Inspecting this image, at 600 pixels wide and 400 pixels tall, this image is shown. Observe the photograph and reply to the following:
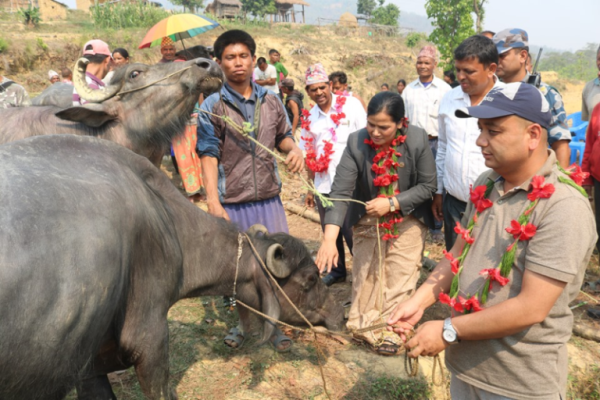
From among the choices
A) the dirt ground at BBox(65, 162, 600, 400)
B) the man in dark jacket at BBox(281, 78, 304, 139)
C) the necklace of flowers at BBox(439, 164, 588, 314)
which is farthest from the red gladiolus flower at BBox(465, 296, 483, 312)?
the man in dark jacket at BBox(281, 78, 304, 139)

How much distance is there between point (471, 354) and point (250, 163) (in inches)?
94.9

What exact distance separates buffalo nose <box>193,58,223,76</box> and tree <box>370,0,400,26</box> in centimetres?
6597

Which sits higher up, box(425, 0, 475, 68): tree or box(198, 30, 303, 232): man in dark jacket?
box(425, 0, 475, 68): tree

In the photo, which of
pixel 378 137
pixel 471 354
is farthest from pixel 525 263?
pixel 378 137

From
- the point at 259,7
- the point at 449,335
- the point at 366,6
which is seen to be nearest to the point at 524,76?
the point at 449,335

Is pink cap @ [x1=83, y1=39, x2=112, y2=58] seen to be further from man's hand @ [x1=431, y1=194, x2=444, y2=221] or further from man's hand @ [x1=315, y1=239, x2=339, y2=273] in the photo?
man's hand @ [x1=431, y1=194, x2=444, y2=221]

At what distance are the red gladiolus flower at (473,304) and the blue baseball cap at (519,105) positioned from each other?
30.3 inches

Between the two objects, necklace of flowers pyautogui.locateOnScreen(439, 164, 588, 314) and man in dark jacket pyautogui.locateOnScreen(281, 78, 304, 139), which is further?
man in dark jacket pyautogui.locateOnScreen(281, 78, 304, 139)

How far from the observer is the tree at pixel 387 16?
214 feet

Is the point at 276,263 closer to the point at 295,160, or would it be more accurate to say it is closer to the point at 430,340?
the point at 295,160

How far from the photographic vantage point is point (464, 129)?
3711mm

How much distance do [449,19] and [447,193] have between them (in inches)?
1074

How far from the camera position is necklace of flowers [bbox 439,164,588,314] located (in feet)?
5.81

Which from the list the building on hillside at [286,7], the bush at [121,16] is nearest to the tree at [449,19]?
the bush at [121,16]
